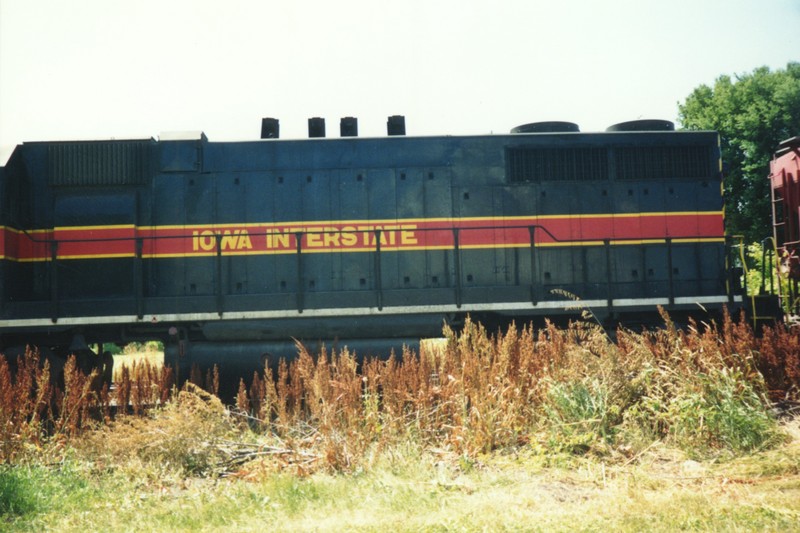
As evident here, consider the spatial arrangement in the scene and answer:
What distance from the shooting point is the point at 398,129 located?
363 inches

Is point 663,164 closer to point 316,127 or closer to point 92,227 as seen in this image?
point 316,127

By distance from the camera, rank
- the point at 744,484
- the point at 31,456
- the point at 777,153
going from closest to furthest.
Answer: the point at 744,484 → the point at 31,456 → the point at 777,153

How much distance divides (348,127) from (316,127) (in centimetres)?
47

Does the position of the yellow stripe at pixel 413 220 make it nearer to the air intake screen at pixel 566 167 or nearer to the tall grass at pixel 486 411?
the air intake screen at pixel 566 167

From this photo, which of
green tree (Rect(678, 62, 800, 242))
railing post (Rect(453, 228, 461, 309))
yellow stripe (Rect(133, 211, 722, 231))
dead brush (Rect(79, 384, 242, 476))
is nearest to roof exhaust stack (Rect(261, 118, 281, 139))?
yellow stripe (Rect(133, 211, 722, 231))

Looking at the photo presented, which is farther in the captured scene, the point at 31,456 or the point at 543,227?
the point at 543,227

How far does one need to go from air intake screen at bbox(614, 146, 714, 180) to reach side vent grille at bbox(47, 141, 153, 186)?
666 centimetres

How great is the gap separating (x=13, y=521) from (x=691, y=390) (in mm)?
5424

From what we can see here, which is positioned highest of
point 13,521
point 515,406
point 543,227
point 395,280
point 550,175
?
point 550,175

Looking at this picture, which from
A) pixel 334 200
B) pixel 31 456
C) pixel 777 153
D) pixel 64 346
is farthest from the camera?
pixel 777 153

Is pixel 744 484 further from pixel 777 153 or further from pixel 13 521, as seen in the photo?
pixel 777 153

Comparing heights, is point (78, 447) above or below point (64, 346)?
below

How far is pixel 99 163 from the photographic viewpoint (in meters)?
8.54

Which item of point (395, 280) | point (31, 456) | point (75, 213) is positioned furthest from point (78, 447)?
point (395, 280)
